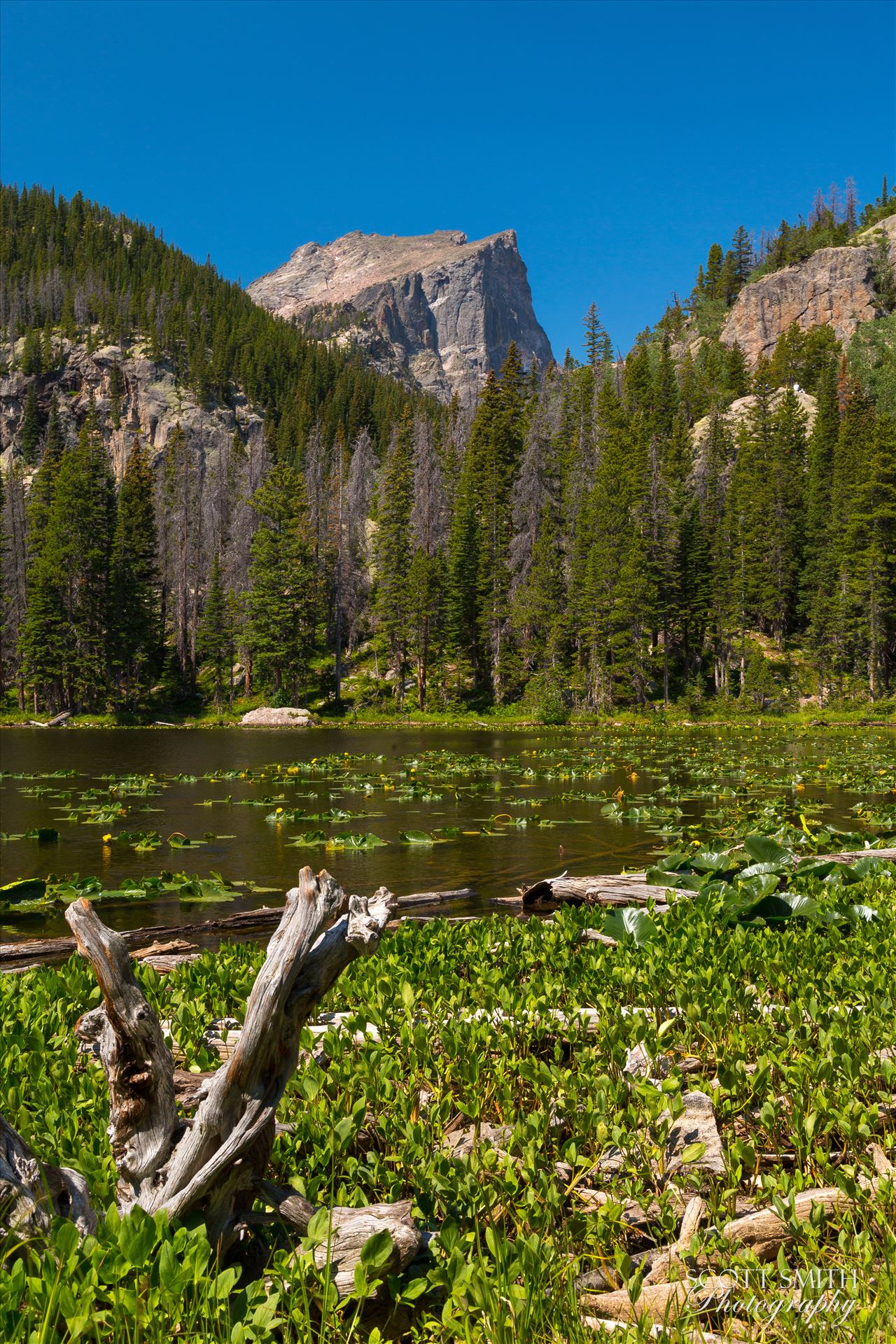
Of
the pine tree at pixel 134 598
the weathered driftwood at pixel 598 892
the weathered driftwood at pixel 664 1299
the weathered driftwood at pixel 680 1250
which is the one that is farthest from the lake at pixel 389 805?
the pine tree at pixel 134 598

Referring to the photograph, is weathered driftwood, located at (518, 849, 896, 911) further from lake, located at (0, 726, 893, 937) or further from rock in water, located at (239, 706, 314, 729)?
rock in water, located at (239, 706, 314, 729)

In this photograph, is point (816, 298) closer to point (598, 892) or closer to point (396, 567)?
point (396, 567)

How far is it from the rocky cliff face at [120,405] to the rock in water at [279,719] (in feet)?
272

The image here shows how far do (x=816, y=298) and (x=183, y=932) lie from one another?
143 metres

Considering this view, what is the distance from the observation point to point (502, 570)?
216ft

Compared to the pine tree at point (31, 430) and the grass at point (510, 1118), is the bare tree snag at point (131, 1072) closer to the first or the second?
the grass at point (510, 1118)

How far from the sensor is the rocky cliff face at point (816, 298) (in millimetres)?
121188

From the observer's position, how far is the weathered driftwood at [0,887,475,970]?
23.1 ft

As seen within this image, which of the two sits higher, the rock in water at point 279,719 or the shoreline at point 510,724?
the rock in water at point 279,719

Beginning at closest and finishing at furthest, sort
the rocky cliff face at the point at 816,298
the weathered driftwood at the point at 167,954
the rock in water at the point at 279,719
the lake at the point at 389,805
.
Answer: the weathered driftwood at the point at 167,954 < the lake at the point at 389,805 < the rock in water at the point at 279,719 < the rocky cliff face at the point at 816,298

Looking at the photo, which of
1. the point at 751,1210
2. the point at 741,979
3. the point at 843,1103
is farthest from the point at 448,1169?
the point at 741,979

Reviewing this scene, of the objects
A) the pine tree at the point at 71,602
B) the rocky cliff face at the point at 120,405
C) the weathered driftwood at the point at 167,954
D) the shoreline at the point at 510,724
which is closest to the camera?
the weathered driftwood at the point at 167,954

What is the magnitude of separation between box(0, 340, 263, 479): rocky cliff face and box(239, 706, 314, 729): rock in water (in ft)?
272

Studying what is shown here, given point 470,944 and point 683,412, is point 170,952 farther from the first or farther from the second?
point 683,412
